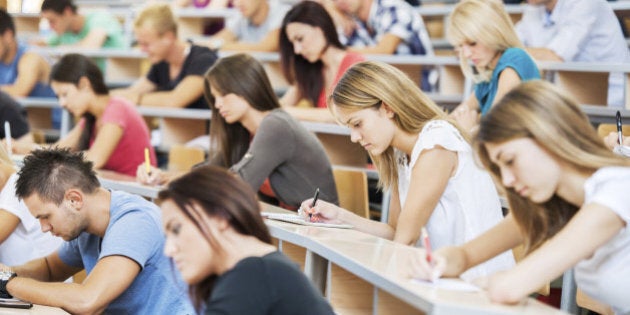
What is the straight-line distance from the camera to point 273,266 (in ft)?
5.37

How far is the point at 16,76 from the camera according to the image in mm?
6309

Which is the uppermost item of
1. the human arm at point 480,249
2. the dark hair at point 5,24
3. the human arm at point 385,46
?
the human arm at point 480,249

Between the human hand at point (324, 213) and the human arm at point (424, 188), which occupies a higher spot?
the human arm at point (424, 188)

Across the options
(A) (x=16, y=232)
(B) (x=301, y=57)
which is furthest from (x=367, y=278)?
(B) (x=301, y=57)

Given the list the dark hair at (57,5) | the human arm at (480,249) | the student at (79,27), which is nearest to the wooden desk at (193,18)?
the student at (79,27)

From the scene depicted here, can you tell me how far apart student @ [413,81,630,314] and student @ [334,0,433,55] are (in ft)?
11.1

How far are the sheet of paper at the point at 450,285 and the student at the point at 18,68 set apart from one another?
4832 mm

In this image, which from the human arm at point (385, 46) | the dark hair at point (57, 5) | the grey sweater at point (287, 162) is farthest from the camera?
the dark hair at point (57, 5)

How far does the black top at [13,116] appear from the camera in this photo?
529cm

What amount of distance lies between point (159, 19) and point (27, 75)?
1245mm

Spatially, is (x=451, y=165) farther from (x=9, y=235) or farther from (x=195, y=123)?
(x=195, y=123)

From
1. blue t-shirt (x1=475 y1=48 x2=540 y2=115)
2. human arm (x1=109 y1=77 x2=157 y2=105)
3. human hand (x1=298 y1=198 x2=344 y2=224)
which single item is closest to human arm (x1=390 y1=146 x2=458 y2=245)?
human hand (x1=298 y1=198 x2=344 y2=224)

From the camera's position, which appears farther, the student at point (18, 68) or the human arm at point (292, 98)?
the student at point (18, 68)

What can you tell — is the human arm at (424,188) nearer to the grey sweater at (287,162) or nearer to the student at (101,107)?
the grey sweater at (287,162)
